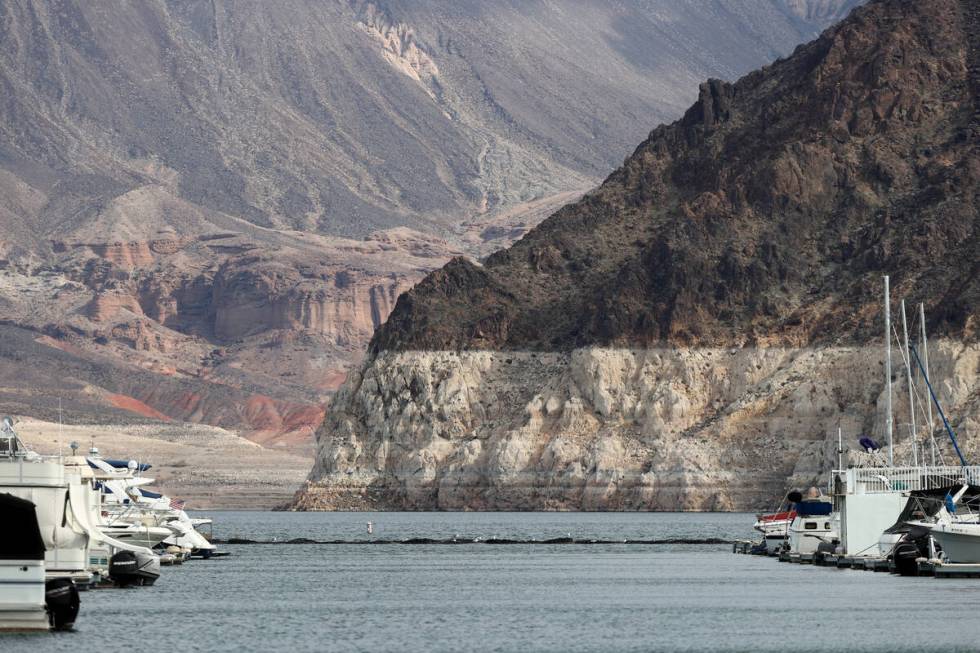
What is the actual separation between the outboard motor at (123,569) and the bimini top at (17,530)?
32513 millimetres

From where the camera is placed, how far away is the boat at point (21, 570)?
209 feet

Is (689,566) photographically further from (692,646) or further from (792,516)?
(692,646)

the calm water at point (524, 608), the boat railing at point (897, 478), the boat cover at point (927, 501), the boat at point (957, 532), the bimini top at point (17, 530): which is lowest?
the calm water at point (524, 608)

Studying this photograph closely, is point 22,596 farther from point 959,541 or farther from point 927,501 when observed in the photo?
point 927,501

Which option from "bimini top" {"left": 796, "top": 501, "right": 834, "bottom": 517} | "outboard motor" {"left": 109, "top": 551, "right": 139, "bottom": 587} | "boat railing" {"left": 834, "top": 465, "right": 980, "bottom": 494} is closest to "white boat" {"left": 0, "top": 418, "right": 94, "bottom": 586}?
"outboard motor" {"left": 109, "top": 551, "right": 139, "bottom": 587}

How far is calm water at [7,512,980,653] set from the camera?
73.1 meters

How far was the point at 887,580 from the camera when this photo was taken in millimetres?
98438

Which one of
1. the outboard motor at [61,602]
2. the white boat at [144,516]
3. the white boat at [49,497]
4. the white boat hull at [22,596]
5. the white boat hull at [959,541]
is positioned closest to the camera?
the white boat hull at [22,596]

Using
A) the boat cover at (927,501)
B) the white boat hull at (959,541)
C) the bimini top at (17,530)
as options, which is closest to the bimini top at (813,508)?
the boat cover at (927,501)

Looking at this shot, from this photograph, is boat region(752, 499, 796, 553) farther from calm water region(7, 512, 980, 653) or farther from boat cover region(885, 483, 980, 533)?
boat cover region(885, 483, 980, 533)

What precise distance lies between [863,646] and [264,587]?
132 feet

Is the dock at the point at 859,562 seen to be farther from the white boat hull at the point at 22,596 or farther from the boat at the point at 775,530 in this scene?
the white boat hull at the point at 22,596

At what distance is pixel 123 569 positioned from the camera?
97.8 metres

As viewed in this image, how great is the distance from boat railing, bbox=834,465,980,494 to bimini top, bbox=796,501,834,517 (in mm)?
9719
